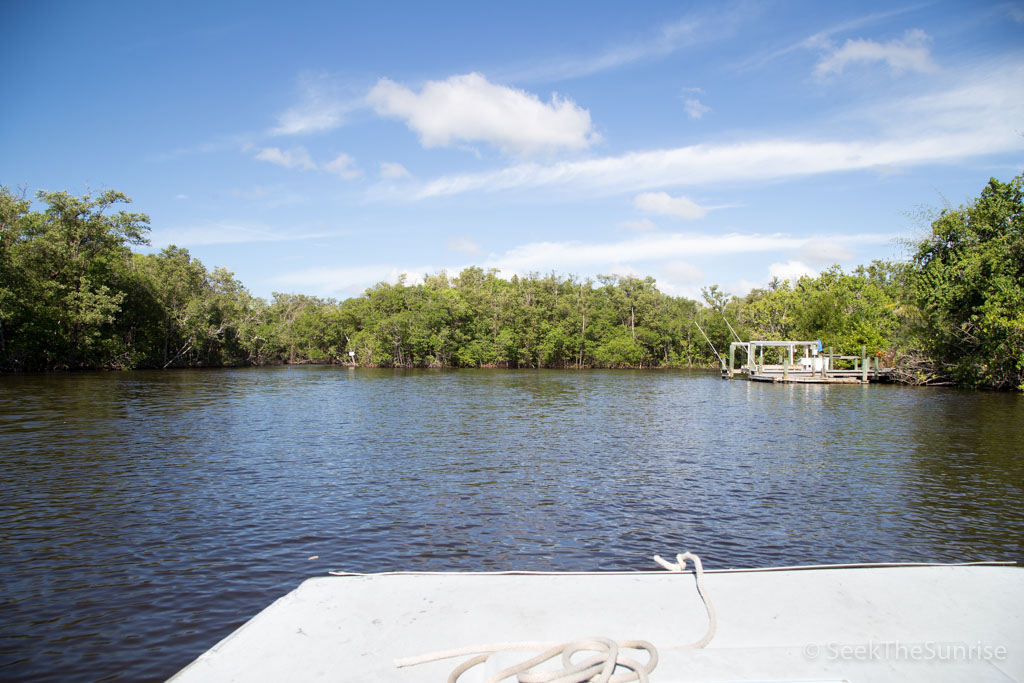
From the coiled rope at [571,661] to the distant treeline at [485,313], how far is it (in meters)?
41.5

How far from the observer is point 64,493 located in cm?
1224

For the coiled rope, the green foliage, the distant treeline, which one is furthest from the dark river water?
the distant treeline

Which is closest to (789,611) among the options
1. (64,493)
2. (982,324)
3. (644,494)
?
(644,494)

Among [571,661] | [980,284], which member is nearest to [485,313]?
[980,284]

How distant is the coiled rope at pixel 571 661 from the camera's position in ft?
12.9

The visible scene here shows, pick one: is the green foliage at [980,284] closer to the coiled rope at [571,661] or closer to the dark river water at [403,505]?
the dark river water at [403,505]

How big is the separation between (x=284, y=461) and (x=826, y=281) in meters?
85.2

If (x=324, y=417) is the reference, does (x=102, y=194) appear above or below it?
above

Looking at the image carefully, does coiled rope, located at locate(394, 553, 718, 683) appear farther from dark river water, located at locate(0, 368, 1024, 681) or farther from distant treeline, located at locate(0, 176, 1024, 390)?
distant treeline, located at locate(0, 176, 1024, 390)

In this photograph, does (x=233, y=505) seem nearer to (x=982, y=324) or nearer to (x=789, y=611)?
(x=789, y=611)

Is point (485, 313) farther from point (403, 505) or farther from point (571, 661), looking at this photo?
point (571, 661)

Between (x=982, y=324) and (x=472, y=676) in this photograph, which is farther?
(x=982, y=324)

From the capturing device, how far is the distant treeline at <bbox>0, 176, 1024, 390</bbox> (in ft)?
130

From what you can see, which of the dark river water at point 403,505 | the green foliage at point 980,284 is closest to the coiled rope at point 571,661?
the dark river water at point 403,505
